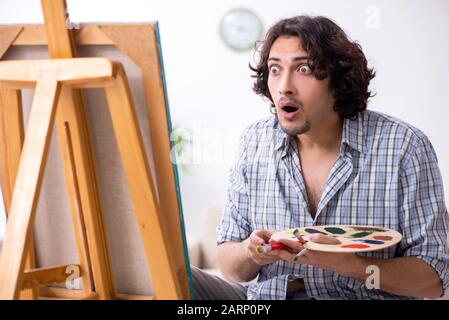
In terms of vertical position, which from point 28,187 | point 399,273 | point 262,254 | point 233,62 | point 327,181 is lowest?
point 399,273

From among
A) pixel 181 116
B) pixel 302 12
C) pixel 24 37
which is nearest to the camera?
pixel 24 37

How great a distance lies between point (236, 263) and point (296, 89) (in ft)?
1.50

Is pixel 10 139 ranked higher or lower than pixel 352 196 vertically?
higher

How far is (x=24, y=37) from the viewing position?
4.53ft

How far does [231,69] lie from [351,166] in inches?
23.4

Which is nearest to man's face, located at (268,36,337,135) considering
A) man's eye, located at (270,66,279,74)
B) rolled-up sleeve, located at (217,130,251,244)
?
man's eye, located at (270,66,279,74)

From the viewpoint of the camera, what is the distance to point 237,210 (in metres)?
1.76

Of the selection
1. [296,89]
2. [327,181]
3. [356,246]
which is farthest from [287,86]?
[356,246]

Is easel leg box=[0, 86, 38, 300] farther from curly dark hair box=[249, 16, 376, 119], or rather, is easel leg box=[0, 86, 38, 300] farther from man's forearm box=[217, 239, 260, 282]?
curly dark hair box=[249, 16, 376, 119]

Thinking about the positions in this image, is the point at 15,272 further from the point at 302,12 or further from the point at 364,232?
→ the point at 302,12

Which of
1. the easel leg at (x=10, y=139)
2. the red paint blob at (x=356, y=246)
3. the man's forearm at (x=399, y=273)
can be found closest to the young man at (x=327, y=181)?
the man's forearm at (x=399, y=273)

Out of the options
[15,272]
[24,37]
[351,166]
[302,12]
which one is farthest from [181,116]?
[15,272]

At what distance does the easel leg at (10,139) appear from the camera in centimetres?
142

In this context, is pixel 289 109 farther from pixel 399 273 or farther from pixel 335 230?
pixel 399 273
